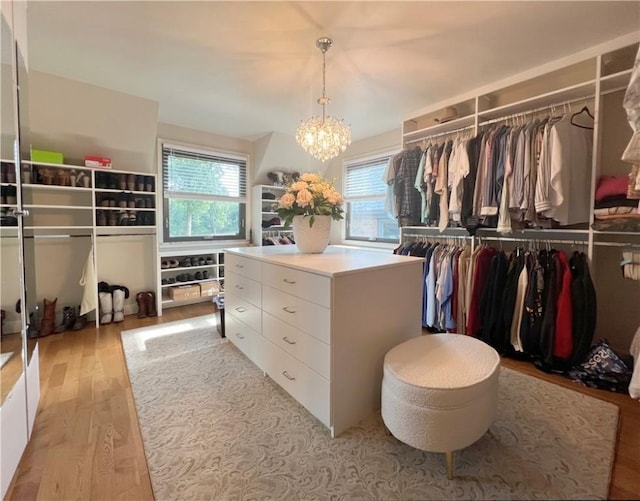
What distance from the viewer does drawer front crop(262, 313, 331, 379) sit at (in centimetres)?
157

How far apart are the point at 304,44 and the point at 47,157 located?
268 cm

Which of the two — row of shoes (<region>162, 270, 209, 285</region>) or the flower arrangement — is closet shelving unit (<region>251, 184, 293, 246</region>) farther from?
the flower arrangement

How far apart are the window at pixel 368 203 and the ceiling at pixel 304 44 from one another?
1326 millimetres

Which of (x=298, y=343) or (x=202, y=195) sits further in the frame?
(x=202, y=195)

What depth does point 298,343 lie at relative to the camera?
1755mm

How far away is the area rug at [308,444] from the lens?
3.59 ft

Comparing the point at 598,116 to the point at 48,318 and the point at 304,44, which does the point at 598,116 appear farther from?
the point at 48,318

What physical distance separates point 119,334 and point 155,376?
3.83 ft

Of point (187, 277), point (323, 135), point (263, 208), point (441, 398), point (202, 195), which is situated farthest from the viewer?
point (263, 208)

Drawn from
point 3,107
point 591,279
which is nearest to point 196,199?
point 3,107

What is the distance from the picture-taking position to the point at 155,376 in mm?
2230

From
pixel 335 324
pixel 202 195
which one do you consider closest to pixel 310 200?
pixel 335 324

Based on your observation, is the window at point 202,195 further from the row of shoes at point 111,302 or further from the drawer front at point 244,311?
the drawer front at point 244,311

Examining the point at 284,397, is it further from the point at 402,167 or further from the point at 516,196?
the point at 402,167
